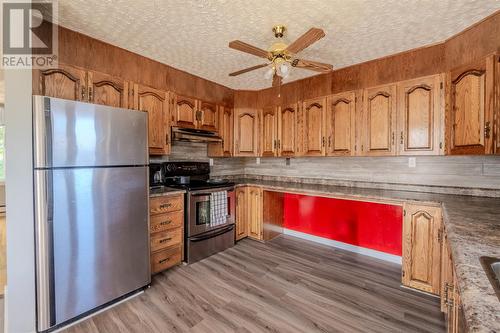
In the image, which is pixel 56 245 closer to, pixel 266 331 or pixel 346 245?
pixel 266 331

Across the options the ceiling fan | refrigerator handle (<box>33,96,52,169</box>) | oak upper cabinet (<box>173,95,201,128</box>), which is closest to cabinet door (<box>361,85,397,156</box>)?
the ceiling fan

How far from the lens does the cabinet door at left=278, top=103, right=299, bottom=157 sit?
3.42m

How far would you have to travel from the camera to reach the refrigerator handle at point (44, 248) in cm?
161

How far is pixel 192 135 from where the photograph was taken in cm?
311

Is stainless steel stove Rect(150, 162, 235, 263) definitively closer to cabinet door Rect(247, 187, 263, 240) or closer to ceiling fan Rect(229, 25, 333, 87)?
cabinet door Rect(247, 187, 263, 240)

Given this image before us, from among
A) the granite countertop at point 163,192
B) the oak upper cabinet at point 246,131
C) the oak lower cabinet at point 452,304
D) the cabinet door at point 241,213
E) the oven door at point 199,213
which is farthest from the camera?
the oak upper cabinet at point 246,131

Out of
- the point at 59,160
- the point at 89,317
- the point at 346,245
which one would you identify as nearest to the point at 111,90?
the point at 59,160

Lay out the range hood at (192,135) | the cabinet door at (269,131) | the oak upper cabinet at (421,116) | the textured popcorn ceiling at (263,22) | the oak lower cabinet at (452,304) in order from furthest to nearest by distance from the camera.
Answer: the cabinet door at (269,131) < the range hood at (192,135) < the oak upper cabinet at (421,116) < the textured popcorn ceiling at (263,22) < the oak lower cabinet at (452,304)

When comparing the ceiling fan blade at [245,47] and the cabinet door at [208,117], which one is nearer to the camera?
the ceiling fan blade at [245,47]

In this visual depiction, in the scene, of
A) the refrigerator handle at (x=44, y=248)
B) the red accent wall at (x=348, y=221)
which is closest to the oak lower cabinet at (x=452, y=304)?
the red accent wall at (x=348, y=221)

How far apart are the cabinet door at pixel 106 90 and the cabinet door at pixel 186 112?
25.4 inches

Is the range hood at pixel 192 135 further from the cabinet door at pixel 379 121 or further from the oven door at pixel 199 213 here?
the cabinet door at pixel 379 121

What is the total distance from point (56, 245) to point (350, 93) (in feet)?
10.9

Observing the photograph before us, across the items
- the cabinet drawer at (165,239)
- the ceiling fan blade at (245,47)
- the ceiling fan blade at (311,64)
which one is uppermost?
the ceiling fan blade at (245,47)
